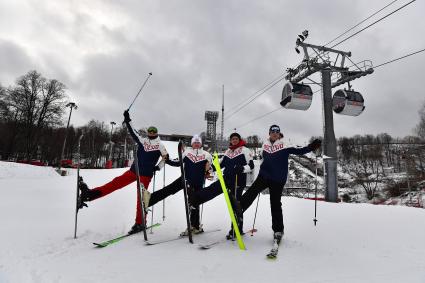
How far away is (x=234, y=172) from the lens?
4375mm

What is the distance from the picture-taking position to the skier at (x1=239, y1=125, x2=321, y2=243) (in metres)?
3.96

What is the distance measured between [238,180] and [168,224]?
1704 millimetres

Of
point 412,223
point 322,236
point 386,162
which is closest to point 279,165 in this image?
point 322,236

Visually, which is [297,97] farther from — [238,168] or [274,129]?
[238,168]

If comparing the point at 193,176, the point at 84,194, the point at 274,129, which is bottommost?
the point at 84,194

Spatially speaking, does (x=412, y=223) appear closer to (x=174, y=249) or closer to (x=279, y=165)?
(x=279, y=165)

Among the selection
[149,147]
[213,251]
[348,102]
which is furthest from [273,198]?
[348,102]

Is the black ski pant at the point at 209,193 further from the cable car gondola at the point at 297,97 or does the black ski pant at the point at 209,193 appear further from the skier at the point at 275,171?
the cable car gondola at the point at 297,97

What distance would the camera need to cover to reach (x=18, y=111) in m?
→ 32.4

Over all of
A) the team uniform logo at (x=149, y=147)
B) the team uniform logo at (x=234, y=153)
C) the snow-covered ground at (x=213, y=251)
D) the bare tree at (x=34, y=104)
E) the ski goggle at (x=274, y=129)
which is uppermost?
the bare tree at (x=34, y=104)

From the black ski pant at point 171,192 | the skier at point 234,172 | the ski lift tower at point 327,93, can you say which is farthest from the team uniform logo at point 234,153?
the ski lift tower at point 327,93

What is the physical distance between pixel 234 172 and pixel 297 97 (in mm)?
8949

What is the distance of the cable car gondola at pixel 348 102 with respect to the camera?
1291 cm

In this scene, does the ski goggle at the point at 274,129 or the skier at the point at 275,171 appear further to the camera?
the ski goggle at the point at 274,129
